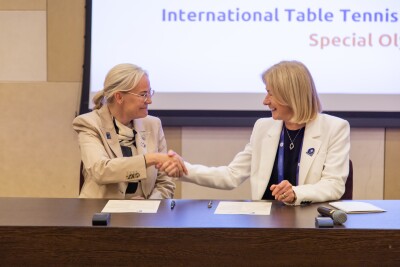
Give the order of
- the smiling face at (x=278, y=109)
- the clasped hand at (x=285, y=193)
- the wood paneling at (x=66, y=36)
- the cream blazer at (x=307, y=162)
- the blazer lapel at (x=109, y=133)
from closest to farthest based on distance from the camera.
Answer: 1. the clasped hand at (x=285, y=193)
2. the cream blazer at (x=307, y=162)
3. the smiling face at (x=278, y=109)
4. the blazer lapel at (x=109, y=133)
5. the wood paneling at (x=66, y=36)

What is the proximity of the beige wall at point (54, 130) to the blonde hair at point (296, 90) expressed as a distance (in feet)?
4.93

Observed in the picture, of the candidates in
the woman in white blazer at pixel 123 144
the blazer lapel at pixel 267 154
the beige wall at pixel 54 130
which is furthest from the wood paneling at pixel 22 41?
the blazer lapel at pixel 267 154

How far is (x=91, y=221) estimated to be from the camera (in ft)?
7.89

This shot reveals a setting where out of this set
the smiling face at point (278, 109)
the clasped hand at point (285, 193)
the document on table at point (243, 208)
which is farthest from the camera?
the smiling face at point (278, 109)

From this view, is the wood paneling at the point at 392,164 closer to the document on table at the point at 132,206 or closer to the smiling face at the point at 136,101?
the smiling face at the point at 136,101

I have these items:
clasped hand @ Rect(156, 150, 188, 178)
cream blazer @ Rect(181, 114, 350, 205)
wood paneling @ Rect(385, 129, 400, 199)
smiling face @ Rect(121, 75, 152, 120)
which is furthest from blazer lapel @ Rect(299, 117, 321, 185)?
wood paneling @ Rect(385, 129, 400, 199)

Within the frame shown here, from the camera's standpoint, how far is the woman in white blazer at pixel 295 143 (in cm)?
311

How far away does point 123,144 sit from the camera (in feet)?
11.0

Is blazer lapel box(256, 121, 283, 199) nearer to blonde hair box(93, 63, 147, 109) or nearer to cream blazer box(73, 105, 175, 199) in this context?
cream blazer box(73, 105, 175, 199)

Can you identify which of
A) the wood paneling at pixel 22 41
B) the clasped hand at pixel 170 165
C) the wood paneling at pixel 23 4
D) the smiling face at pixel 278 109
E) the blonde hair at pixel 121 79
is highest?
the wood paneling at pixel 23 4

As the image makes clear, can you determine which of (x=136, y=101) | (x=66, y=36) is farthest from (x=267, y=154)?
(x=66, y=36)

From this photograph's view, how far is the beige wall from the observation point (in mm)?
4598

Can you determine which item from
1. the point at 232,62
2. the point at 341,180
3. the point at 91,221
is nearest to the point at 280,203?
the point at 341,180

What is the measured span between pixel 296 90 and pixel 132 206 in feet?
3.29
